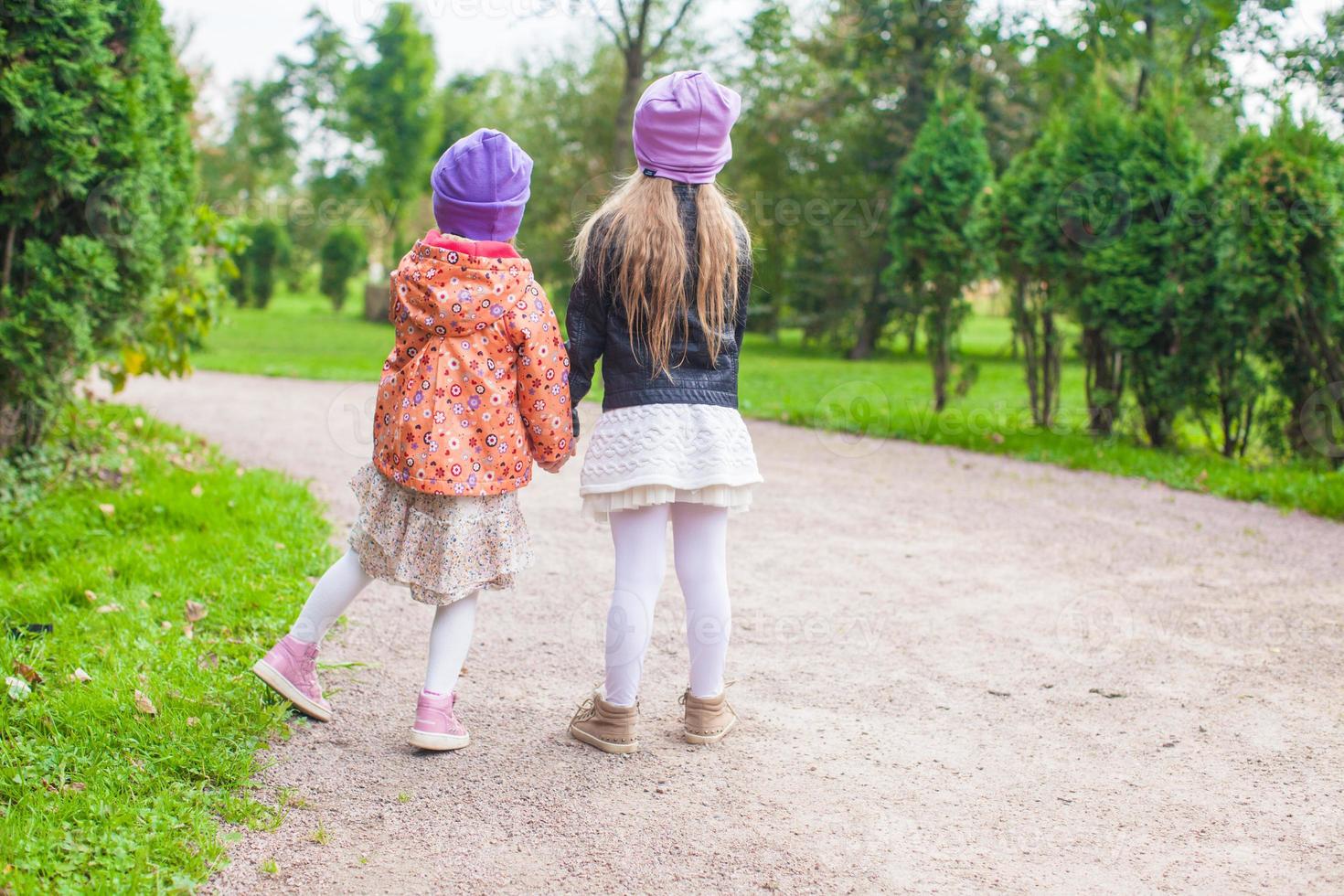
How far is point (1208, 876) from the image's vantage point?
257 cm

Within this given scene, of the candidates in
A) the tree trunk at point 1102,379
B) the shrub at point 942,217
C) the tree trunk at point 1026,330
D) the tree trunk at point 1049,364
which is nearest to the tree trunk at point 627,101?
the shrub at point 942,217

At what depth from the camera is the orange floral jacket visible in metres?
3.00

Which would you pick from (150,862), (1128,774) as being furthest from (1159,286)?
(150,862)

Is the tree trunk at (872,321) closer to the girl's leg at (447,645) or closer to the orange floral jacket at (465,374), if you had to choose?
the orange floral jacket at (465,374)

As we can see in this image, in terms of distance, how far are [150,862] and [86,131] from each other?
392 cm

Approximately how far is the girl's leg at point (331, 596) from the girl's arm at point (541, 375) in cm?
62

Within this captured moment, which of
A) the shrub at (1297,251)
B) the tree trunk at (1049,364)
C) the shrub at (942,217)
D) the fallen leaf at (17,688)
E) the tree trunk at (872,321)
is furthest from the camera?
the tree trunk at (872,321)

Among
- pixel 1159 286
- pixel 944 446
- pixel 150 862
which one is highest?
pixel 1159 286

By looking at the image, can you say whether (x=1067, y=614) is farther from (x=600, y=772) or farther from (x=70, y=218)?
(x=70, y=218)

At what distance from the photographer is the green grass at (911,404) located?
23.4 ft

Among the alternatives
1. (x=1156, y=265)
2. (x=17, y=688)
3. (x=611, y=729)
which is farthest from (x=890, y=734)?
(x=1156, y=265)

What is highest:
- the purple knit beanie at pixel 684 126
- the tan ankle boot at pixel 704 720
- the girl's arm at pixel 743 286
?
the purple knit beanie at pixel 684 126

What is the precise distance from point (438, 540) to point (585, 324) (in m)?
0.72

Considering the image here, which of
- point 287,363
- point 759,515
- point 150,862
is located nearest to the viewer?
point 150,862
